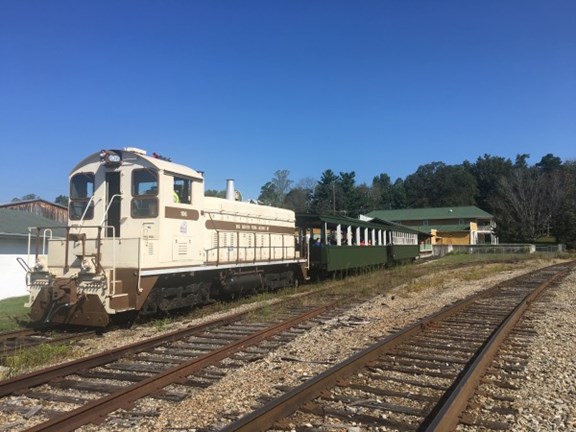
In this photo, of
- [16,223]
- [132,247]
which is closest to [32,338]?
[132,247]

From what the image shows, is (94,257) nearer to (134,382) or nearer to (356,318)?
(134,382)

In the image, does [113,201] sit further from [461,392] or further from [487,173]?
[487,173]

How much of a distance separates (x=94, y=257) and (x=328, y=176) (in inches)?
3596

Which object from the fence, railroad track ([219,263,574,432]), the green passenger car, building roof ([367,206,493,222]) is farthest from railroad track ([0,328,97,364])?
building roof ([367,206,493,222])

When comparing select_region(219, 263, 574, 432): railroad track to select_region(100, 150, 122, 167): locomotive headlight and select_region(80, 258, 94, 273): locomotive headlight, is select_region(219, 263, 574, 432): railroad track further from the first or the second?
select_region(100, 150, 122, 167): locomotive headlight

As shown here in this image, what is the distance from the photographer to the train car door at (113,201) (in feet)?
35.9

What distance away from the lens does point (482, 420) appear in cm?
453

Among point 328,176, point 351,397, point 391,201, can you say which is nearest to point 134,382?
point 351,397

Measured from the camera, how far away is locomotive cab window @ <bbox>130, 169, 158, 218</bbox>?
411 inches

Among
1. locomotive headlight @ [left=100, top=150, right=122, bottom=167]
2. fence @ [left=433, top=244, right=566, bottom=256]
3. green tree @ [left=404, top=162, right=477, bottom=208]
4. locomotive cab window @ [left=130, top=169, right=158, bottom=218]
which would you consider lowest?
fence @ [left=433, top=244, right=566, bottom=256]

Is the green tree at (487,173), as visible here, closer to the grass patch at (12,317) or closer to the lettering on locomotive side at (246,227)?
the lettering on locomotive side at (246,227)

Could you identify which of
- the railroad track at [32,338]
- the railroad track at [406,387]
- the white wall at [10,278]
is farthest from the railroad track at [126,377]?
the white wall at [10,278]

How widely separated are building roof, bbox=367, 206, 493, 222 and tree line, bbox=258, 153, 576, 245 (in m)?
3.42

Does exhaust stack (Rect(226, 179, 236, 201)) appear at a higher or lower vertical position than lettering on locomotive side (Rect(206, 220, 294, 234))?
higher
